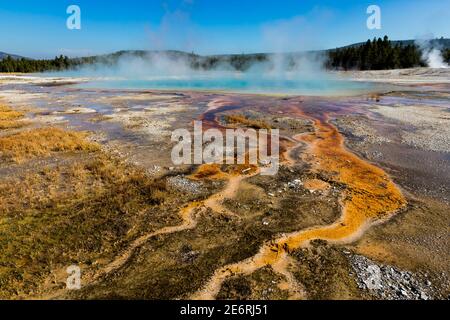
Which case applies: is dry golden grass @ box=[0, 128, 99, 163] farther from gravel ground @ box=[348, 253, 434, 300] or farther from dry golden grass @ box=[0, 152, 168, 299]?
gravel ground @ box=[348, 253, 434, 300]

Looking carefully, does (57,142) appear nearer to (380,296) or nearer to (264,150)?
(264,150)

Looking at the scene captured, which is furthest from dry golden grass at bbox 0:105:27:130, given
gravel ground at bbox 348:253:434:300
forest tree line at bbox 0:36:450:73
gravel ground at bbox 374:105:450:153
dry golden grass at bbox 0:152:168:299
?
forest tree line at bbox 0:36:450:73

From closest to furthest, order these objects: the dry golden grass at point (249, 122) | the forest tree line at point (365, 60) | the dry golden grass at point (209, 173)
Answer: the dry golden grass at point (209, 173), the dry golden grass at point (249, 122), the forest tree line at point (365, 60)

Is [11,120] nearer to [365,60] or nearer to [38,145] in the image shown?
[38,145]

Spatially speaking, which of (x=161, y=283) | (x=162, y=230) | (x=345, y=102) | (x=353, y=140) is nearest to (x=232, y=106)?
(x=345, y=102)

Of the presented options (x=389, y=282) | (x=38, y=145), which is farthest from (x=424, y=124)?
(x=38, y=145)

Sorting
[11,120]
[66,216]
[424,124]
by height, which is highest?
[11,120]

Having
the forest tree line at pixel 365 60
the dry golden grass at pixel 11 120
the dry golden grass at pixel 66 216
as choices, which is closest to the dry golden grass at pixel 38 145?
the dry golden grass at pixel 66 216

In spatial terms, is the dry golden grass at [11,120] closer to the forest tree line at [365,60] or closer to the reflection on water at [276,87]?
the reflection on water at [276,87]

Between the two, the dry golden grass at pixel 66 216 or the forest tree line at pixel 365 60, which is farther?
the forest tree line at pixel 365 60
